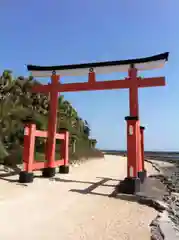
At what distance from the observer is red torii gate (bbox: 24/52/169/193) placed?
8445 millimetres

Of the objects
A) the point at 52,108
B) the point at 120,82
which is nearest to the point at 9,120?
the point at 52,108

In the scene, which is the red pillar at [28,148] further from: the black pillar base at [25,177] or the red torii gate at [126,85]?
the red torii gate at [126,85]

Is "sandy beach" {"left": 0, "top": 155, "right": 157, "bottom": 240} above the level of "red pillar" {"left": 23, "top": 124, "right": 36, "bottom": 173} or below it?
below

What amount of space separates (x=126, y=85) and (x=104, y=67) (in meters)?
1.51

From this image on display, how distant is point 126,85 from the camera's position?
9.95 meters

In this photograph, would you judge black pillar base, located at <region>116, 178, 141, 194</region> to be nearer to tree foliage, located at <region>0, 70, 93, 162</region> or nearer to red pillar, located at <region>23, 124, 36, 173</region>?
red pillar, located at <region>23, 124, 36, 173</region>

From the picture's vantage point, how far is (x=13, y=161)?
42.2 feet

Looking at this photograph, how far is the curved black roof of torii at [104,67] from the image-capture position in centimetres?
988

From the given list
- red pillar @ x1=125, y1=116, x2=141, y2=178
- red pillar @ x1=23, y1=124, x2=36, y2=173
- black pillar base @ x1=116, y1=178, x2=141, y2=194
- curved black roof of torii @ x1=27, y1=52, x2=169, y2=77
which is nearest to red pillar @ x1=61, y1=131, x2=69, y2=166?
red pillar @ x1=23, y1=124, x2=36, y2=173

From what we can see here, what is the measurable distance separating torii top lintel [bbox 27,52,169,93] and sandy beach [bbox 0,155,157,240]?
4471 mm

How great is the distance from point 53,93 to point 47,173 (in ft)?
12.1

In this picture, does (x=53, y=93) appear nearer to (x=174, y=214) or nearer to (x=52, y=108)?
(x=52, y=108)

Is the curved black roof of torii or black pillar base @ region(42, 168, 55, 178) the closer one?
the curved black roof of torii

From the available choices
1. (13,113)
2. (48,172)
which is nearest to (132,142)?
(48,172)
